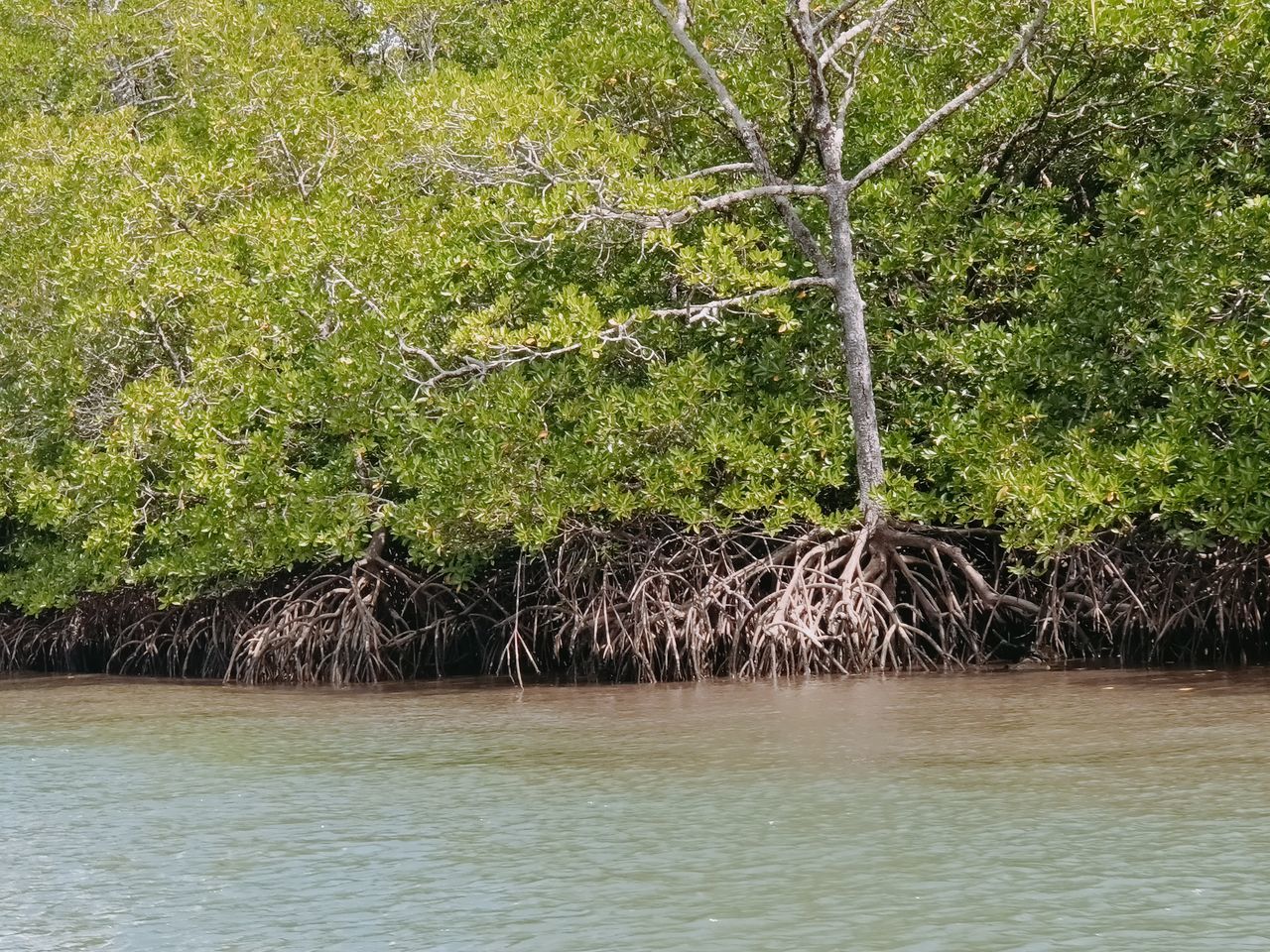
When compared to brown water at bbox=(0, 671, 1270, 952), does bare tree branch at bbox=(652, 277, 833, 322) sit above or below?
above

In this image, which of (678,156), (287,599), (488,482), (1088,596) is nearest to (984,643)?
(1088,596)

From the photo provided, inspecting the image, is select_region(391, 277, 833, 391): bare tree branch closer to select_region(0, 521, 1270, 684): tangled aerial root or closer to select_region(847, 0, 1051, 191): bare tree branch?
select_region(847, 0, 1051, 191): bare tree branch

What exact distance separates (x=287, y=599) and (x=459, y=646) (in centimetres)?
132

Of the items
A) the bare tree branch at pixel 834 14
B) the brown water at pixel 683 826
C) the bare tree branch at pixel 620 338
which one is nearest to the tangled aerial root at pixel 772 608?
the brown water at pixel 683 826

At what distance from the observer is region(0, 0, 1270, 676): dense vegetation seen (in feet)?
28.9

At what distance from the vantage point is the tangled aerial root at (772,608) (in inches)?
354

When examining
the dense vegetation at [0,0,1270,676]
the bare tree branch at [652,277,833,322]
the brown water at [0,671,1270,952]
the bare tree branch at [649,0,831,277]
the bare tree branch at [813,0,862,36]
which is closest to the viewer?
the brown water at [0,671,1270,952]

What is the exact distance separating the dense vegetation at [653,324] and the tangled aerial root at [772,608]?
0.10 m

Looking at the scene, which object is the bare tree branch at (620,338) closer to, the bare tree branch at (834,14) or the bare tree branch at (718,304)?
the bare tree branch at (718,304)

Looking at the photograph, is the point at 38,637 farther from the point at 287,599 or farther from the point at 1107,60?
the point at 1107,60

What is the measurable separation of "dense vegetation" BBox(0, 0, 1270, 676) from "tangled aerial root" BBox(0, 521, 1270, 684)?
0.32 feet

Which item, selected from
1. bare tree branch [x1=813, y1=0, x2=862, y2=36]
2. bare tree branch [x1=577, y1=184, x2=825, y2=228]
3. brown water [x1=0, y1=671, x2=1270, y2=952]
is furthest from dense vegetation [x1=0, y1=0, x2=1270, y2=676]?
brown water [x1=0, y1=671, x2=1270, y2=952]

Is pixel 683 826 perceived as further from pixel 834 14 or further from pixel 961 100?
pixel 834 14

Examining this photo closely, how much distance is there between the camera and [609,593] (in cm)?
988
